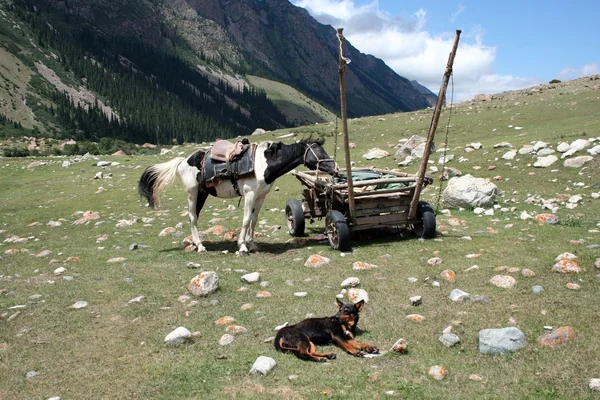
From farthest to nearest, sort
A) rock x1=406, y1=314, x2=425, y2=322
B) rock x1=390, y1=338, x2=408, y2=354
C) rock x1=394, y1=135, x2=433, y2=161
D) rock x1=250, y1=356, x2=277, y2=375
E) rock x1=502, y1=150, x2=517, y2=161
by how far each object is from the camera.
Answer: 1. rock x1=394, y1=135, x2=433, y2=161
2. rock x1=502, y1=150, x2=517, y2=161
3. rock x1=406, y1=314, x2=425, y2=322
4. rock x1=390, y1=338, x2=408, y2=354
5. rock x1=250, y1=356, x2=277, y2=375

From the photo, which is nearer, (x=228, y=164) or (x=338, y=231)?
(x=338, y=231)

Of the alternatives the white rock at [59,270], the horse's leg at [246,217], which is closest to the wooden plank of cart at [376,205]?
the horse's leg at [246,217]

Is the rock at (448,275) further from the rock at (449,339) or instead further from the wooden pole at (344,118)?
the wooden pole at (344,118)

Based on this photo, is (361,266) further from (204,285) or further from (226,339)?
(226,339)

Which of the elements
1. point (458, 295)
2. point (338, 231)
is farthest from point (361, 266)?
point (458, 295)

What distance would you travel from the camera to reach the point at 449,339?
614 cm

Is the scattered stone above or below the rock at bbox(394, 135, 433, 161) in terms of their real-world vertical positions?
below

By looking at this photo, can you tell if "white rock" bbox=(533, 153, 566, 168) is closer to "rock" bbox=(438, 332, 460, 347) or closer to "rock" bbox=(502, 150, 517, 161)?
"rock" bbox=(502, 150, 517, 161)

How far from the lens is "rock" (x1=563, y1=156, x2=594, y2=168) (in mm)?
17594

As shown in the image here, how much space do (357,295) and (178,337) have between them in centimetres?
294

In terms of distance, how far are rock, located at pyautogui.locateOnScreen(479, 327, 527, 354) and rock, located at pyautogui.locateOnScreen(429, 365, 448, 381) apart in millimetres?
675

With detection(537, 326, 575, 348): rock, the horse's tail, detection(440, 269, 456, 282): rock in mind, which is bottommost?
detection(440, 269, 456, 282): rock

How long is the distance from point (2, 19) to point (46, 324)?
213 m

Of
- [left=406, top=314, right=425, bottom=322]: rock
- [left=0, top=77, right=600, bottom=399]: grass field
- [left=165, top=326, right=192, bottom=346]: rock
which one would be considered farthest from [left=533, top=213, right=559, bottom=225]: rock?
[left=165, top=326, right=192, bottom=346]: rock
